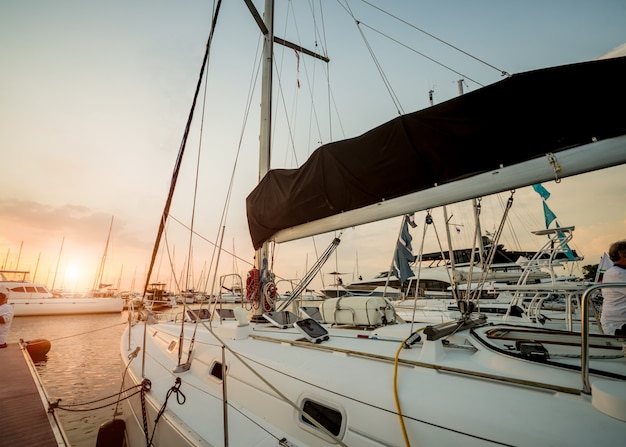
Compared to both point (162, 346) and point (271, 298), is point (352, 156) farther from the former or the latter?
point (162, 346)

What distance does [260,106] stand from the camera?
5.69 metres

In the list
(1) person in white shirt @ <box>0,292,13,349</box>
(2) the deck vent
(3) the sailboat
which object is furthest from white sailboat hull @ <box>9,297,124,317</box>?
(2) the deck vent

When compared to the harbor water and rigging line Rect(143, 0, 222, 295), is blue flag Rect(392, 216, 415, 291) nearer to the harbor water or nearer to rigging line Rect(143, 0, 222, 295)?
rigging line Rect(143, 0, 222, 295)

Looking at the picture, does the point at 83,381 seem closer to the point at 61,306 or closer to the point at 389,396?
the point at 389,396

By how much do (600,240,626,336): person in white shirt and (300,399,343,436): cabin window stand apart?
3.22 metres

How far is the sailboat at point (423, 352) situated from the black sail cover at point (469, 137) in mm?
11

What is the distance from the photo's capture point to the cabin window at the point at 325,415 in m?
1.94

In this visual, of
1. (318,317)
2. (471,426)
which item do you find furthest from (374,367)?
(318,317)

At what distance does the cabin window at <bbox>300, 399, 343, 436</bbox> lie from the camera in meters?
1.94

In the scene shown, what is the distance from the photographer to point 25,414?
164 inches

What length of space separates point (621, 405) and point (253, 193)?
4.47 meters

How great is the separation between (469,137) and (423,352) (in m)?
2.01

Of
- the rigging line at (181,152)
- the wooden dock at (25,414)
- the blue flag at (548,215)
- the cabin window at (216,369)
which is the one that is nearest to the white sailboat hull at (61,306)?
the wooden dock at (25,414)

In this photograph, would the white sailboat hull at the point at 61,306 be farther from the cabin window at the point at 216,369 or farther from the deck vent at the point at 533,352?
the deck vent at the point at 533,352
